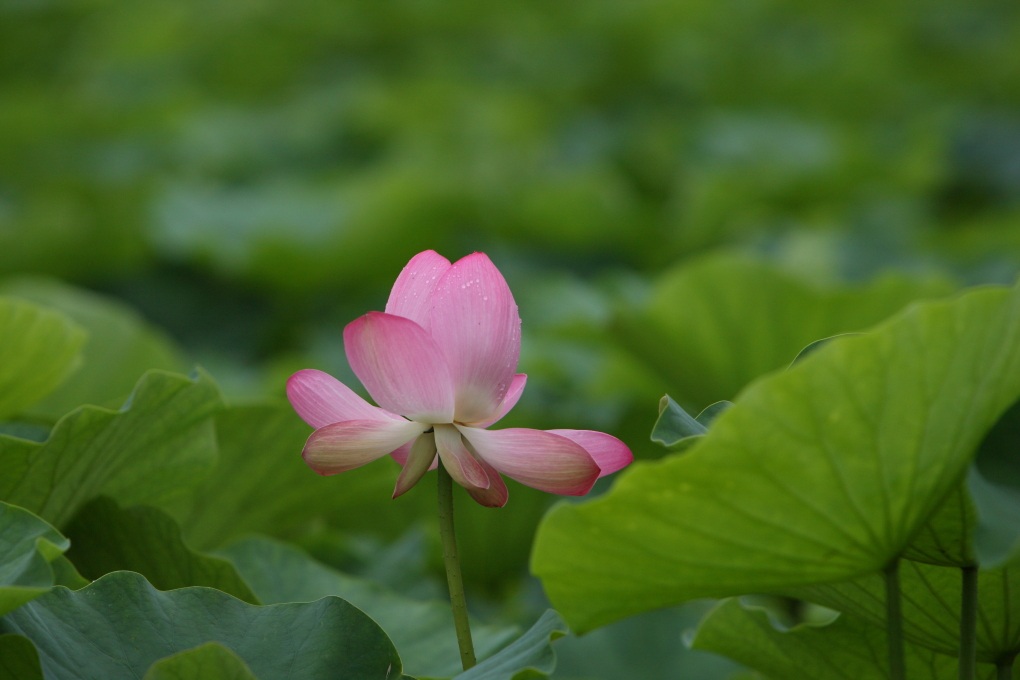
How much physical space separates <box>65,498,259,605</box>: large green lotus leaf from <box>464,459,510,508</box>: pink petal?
16 centimetres

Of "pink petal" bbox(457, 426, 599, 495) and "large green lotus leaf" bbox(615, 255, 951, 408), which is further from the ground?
"pink petal" bbox(457, 426, 599, 495)

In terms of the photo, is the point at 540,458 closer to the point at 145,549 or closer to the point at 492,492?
the point at 492,492

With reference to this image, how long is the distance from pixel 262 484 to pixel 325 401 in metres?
0.33

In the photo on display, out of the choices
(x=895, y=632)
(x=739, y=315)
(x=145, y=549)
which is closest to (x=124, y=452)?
(x=145, y=549)

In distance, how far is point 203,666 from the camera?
0.39 m

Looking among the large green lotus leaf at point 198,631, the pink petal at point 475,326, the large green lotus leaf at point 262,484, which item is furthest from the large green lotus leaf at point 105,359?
the pink petal at point 475,326

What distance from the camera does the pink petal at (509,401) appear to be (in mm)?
417

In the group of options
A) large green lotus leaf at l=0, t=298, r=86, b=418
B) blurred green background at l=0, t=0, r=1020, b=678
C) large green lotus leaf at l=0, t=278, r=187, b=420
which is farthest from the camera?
blurred green background at l=0, t=0, r=1020, b=678

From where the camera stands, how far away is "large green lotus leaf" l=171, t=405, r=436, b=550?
0.69m

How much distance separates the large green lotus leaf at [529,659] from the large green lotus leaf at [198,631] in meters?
0.04

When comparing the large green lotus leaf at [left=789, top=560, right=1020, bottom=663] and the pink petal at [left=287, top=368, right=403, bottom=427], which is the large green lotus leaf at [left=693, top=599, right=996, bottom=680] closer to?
the large green lotus leaf at [left=789, top=560, right=1020, bottom=663]

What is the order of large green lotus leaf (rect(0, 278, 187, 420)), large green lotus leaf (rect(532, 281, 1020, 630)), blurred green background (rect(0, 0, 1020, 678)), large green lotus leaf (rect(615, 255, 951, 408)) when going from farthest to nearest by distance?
1. blurred green background (rect(0, 0, 1020, 678))
2. large green lotus leaf (rect(615, 255, 951, 408))
3. large green lotus leaf (rect(0, 278, 187, 420))
4. large green lotus leaf (rect(532, 281, 1020, 630))

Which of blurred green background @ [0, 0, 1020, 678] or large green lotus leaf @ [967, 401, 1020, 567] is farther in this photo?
blurred green background @ [0, 0, 1020, 678]

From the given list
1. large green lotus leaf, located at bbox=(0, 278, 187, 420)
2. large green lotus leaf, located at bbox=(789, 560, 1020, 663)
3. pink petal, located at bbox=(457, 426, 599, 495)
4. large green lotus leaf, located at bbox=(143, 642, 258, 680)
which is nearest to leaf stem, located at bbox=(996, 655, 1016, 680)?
large green lotus leaf, located at bbox=(789, 560, 1020, 663)
